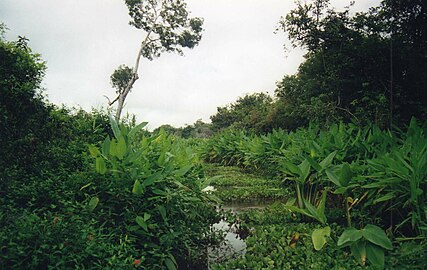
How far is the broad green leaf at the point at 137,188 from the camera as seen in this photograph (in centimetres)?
250

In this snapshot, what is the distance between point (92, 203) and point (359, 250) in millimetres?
2052

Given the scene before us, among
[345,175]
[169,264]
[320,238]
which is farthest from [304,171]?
[169,264]

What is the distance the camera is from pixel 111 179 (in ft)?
8.66

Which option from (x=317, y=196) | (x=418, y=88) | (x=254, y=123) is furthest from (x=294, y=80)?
(x=317, y=196)

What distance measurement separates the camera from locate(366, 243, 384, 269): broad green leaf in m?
2.35

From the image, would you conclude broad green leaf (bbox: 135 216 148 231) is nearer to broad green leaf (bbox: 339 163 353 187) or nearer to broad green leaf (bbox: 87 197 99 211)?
broad green leaf (bbox: 87 197 99 211)

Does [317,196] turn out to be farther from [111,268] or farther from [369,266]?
[111,268]

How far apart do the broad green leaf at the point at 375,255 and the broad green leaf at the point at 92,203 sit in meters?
2.06

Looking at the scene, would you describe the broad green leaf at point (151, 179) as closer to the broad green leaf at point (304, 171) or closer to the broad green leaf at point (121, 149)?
the broad green leaf at point (121, 149)

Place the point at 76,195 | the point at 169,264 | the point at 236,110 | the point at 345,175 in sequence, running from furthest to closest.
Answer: the point at 236,110, the point at 345,175, the point at 76,195, the point at 169,264

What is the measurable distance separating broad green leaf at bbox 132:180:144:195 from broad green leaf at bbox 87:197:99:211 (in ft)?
0.91

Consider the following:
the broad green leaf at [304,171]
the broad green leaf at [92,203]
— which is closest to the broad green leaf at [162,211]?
the broad green leaf at [92,203]

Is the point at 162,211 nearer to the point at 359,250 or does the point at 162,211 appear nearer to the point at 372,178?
the point at 359,250

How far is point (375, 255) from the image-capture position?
95.2 inches
